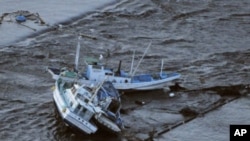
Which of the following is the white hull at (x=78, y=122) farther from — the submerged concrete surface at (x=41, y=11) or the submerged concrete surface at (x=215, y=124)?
the submerged concrete surface at (x=41, y=11)

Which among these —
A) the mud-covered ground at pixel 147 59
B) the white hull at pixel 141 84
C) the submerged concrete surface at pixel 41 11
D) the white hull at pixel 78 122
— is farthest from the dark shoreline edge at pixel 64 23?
the white hull at pixel 78 122

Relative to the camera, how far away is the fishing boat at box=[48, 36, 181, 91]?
5938 cm

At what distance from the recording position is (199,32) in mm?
85375

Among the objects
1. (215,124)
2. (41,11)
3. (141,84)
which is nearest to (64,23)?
(41,11)

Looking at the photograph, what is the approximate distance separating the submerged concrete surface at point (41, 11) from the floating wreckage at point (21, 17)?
14 cm

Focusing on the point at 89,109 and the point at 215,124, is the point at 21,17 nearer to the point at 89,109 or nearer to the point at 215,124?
the point at 89,109

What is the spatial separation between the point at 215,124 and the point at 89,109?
Answer: 1213 centimetres

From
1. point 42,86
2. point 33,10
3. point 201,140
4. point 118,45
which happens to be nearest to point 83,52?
point 118,45

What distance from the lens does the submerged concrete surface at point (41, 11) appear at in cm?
7944

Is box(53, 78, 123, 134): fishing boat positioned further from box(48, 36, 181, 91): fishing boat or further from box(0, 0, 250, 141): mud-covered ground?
box(48, 36, 181, 91): fishing boat

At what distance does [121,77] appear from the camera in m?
60.5

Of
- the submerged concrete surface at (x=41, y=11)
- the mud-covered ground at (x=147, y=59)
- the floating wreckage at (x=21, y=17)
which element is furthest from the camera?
the floating wreckage at (x=21, y=17)

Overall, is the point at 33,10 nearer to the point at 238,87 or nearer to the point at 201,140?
the point at 238,87

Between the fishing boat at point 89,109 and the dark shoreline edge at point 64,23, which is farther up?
the dark shoreline edge at point 64,23
